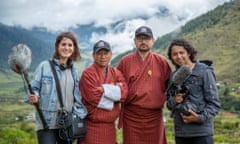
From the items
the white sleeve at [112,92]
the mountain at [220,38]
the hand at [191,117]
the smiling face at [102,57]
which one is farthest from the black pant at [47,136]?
the mountain at [220,38]

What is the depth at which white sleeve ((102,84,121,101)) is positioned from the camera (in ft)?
15.4

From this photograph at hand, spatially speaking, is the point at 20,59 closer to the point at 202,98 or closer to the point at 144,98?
the point at 144,98

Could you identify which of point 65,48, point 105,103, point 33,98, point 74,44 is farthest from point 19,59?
point 105,103

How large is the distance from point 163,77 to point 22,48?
213 centimetres

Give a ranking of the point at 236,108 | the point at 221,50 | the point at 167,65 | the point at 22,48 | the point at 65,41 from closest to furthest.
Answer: the point at 22,48 → the point at 65,41 → the point at 167,65 → the point at 236,108 → the point at 221,50

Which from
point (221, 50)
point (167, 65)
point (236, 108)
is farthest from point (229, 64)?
point (167, 65)

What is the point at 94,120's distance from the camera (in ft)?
15.8

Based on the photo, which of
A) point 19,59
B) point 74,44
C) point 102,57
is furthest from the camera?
point 102,57

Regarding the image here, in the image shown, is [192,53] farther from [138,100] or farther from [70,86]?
[70,86]

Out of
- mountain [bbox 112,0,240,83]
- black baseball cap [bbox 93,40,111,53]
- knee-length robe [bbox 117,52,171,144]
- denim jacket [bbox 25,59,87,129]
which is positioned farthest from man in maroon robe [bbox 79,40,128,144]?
mountain [bbox 112,0,240,83]

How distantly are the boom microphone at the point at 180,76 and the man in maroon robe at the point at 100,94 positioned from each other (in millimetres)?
870

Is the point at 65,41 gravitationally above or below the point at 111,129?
above

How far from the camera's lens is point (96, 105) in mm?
4738

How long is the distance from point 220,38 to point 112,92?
438ft
